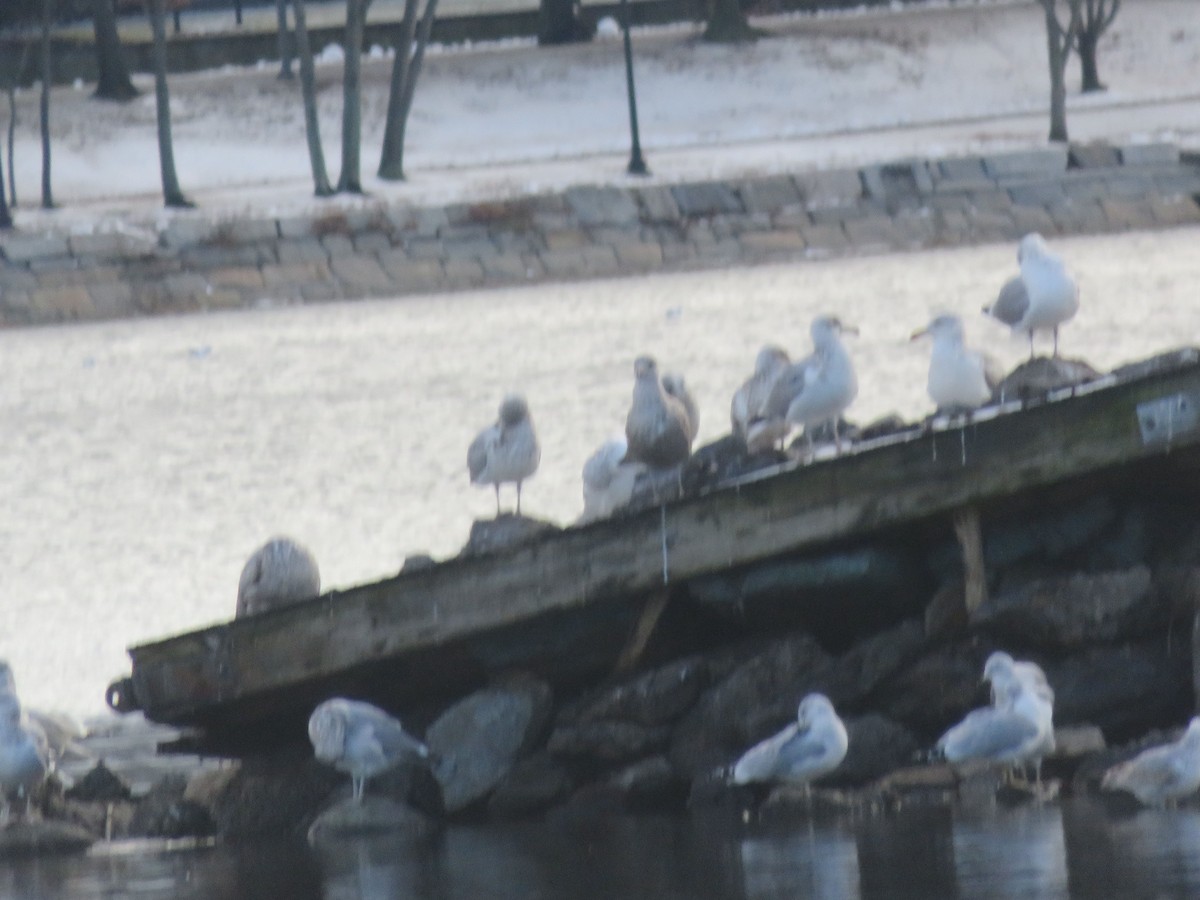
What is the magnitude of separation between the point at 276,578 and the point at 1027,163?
2079cm

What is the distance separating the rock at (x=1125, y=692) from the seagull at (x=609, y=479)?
2.06 metres

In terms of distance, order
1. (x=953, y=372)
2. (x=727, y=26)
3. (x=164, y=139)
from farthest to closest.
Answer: (x=727, y=26)
(x=164, y=139)
(x=953, y=372)

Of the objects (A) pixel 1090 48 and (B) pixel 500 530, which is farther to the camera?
(A) pixel 1090 48

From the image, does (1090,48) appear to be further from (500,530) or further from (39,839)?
(39,839)

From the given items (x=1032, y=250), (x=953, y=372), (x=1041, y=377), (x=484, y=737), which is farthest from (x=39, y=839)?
(x=1032, y=250)

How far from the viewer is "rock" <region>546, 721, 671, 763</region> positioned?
9125mm

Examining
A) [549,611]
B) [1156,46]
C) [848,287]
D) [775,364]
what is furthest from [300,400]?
[1156,46]

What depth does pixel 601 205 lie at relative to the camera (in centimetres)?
2909

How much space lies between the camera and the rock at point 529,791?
9.07 m

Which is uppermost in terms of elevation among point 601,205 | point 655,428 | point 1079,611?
point 601,205

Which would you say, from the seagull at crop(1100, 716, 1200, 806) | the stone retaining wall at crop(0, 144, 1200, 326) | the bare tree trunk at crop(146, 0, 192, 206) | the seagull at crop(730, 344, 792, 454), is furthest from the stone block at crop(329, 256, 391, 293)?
the seagull at crop(1100, 716, 1200, 806)

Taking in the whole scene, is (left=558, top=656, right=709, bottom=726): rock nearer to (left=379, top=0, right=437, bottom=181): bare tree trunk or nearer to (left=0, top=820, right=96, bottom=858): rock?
(left=0, top=820, right=96, bottom=858): rock

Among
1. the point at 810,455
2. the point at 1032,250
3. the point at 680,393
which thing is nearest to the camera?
the point at 810,455

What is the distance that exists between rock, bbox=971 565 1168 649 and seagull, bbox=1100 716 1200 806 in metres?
0.88
